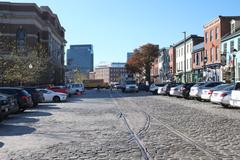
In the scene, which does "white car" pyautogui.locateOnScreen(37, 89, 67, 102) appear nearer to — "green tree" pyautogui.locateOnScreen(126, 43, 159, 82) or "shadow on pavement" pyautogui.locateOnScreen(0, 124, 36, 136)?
"shadow on pavement" pyautogui.locateOnScreen(0, 124, 36, 136)

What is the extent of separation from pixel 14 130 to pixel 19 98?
9.85 m

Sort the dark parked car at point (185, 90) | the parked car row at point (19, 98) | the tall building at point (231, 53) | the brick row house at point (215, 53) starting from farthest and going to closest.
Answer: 1. the brick row house at point (215, 53)
2. the tall building at point (231, 53)
3. the dark parked car at point (185, 90)
4. the parked car row at point (19, 98)

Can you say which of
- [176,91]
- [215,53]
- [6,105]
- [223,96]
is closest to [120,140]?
[6,105]

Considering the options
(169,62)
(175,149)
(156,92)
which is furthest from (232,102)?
(169,62)

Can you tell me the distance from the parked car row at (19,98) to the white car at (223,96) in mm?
11496

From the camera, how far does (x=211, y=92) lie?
33.7 meters

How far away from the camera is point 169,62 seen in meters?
111

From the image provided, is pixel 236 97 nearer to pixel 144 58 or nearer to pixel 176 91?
pixel 176 91

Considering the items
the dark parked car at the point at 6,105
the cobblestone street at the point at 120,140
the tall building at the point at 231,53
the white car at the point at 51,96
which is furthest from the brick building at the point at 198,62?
the cobblestone street at the point at 120,140

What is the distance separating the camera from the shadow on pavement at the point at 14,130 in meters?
16.0

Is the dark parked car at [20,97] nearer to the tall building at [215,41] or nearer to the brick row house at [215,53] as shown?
the brick row house at [215,53]

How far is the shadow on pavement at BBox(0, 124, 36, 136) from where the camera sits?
16.0m

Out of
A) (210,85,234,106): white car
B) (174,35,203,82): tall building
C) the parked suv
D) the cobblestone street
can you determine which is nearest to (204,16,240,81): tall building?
(174,35,203,82): tall building

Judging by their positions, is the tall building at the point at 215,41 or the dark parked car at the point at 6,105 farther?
the tall building at the point at 215,41
